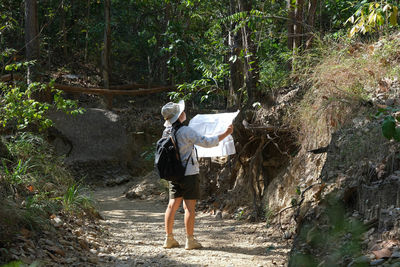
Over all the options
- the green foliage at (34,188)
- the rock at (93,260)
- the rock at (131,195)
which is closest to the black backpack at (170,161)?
the rock at (93,260)

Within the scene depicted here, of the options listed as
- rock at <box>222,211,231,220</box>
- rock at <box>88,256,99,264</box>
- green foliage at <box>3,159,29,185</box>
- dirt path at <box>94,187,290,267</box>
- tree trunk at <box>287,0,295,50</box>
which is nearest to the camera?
rock at <box>88,256,99,264</box>

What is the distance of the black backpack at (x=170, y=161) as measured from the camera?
4887 mm

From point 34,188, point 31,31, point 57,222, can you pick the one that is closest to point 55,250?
point 57,222

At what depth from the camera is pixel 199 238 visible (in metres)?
5.72

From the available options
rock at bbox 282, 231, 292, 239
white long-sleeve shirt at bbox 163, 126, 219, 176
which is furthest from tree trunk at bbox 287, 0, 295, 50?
rock at bbox 282, 231, 292, 239

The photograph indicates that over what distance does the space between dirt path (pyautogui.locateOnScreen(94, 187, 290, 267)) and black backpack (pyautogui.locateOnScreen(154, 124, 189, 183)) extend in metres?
0.89

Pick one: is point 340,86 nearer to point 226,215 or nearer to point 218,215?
point 226,215

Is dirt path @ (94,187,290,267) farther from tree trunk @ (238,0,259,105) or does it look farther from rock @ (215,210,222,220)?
tree trunk @ (238,0,259,105)

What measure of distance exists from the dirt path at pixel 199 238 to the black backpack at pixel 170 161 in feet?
2.91

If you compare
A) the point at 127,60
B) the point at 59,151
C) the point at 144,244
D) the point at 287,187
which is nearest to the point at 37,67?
the point at 59,151

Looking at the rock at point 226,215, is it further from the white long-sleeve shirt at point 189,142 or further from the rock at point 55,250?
the rock at point 55,250

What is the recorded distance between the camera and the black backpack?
192 inches

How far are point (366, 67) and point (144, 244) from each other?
145 inches

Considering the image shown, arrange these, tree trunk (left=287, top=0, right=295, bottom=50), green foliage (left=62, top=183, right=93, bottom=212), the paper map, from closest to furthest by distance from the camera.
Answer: the paper map, green foliage (left=62, top=183, right=93, bottom=212), tree trunk (left=287, top=0, right=295, bottom=50)
